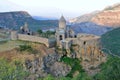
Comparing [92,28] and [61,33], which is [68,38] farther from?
[92,28]

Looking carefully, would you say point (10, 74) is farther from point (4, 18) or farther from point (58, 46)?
point (4, 18)

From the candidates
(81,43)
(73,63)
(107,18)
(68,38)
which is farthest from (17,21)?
(107,18)

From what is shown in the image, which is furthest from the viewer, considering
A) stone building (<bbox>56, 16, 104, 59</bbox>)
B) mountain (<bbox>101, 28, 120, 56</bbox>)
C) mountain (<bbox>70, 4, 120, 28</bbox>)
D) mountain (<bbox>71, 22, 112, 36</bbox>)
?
mountain (<bbox>70, 4, 120, 28</bbox>)

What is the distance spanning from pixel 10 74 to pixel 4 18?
73.4 meters

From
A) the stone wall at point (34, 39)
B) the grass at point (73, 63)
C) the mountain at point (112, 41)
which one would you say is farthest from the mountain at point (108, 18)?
the grass at point (73, 63)

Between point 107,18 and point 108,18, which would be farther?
point 108,18

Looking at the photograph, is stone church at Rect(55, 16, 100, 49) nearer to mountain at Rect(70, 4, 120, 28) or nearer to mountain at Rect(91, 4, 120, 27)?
mountain at Rect(70, 4, 120, 28)

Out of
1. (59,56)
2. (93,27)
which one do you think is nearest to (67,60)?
(59,56)

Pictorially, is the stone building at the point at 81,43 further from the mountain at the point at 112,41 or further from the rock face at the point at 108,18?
the rock face at the point at 108,18

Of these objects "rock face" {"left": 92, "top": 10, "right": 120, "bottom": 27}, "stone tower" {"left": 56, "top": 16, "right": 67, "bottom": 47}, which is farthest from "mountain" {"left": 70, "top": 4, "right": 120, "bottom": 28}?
"stone tower" {"left": 56, "top": 16, "right": 67, "bottom": 47}

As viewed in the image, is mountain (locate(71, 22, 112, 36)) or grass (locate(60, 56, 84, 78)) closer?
grass (locate(60, 56, 84, 78))

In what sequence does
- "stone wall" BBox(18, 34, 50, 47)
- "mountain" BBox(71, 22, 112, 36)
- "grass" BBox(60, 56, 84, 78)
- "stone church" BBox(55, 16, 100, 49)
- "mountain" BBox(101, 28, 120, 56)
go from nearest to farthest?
"grass" BBox(60, 56, 84, 78)
"stone wall" BBox(18, 34, 50, 47)
"stone church" BBox(55, 16, 100, 49)
"mountain" BBox(101, 28, 120, 56)
"mountain" BBox(71, 22, 112, 36)

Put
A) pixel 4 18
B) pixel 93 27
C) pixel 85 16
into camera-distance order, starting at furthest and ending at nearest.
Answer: pixel 85 16 < pixel 93 27 < pixel 4 18

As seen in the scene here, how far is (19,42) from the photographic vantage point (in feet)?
177
